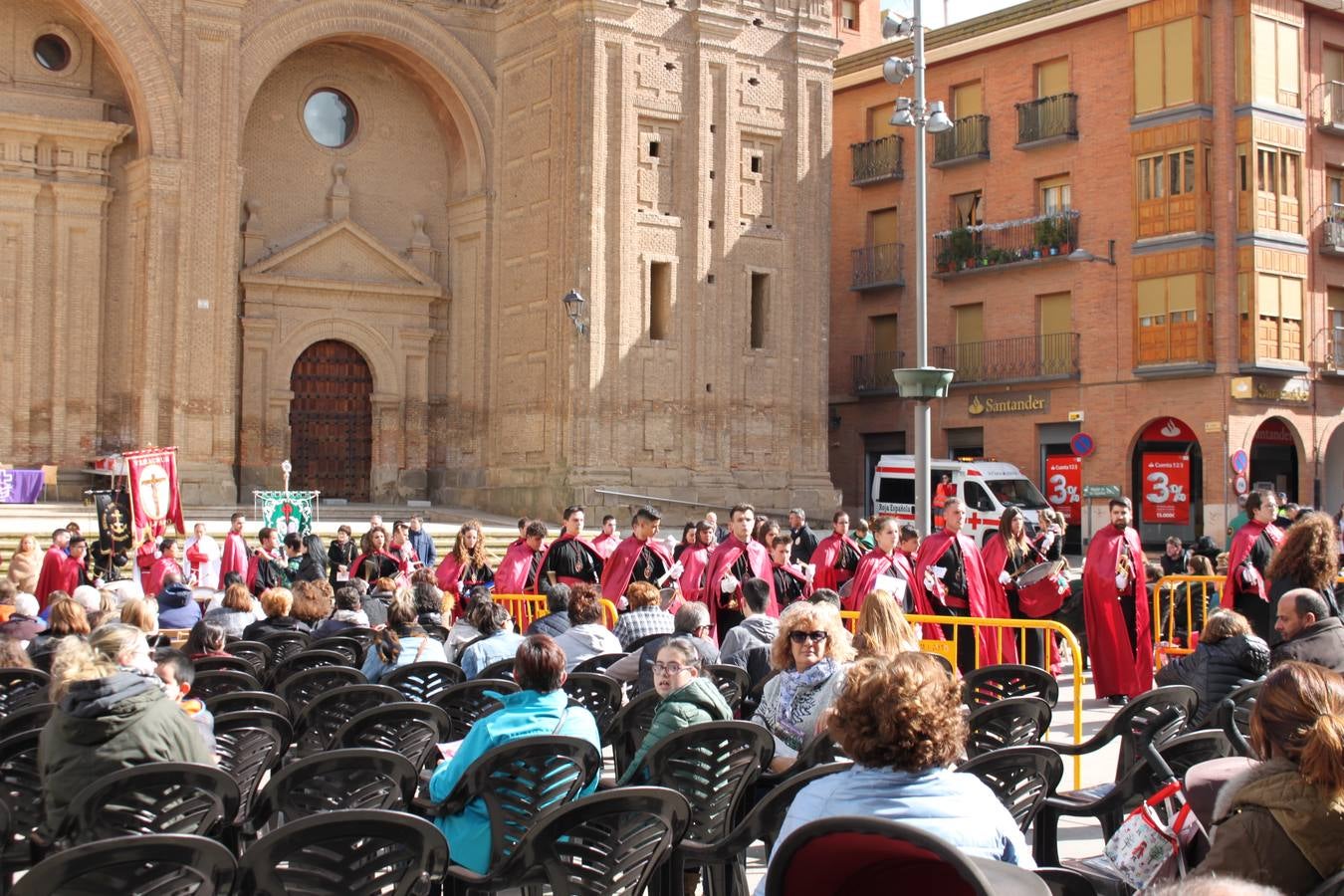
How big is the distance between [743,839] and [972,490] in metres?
25.0

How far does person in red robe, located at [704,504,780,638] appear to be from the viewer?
1391cm

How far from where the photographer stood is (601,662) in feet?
29.4

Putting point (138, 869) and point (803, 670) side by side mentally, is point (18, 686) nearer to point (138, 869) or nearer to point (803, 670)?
point (803, 670)

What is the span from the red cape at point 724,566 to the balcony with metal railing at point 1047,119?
2158 centimetres

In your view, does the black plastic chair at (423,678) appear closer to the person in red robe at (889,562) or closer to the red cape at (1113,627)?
the person in red robe at (889,562)

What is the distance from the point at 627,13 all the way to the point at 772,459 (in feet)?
30.2

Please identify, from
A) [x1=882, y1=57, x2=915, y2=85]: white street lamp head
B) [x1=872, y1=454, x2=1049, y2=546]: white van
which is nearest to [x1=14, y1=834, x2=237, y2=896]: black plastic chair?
[x1=882, y1=57, x2=915, y2=85]: white street lamp head

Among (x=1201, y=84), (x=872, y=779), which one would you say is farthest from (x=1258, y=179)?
(x=872, y=779)

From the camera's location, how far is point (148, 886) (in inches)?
159

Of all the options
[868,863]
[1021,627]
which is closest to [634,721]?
[868,863]

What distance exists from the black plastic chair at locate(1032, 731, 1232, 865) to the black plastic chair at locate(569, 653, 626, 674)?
300 cm

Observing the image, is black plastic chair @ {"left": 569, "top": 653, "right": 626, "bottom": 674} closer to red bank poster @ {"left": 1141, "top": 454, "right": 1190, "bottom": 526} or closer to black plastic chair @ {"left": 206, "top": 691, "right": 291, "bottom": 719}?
black plastic chair @ {"left": 206, "top": 691, "right": 291, "bottom": 719}

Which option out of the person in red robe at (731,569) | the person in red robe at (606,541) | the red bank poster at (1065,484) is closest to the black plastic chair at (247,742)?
the person in red robe at (731,569)

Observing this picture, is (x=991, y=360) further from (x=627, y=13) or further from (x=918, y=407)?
(x=918, y=407)
